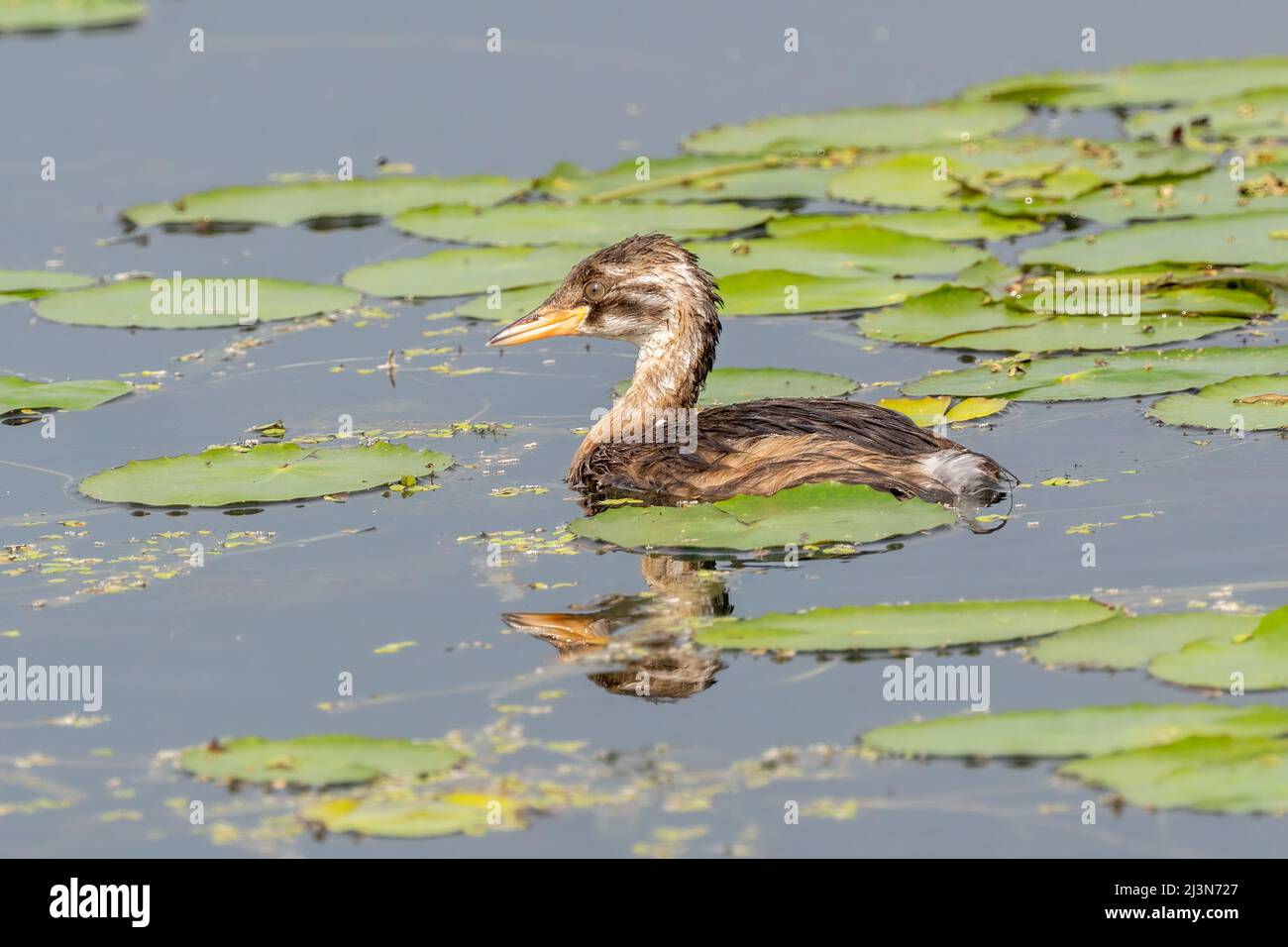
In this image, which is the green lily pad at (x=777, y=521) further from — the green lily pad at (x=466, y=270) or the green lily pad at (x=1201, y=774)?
the green lily pad at (x=466, y=270)

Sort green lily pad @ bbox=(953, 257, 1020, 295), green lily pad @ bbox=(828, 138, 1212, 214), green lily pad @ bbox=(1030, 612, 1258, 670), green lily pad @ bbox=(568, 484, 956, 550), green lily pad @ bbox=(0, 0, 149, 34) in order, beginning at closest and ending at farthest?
green lily pad @ bbox=(1030, 612, 1258, 670) → green lily pad @ bbox=(568, 484, 956, 550) → green lily pad @ bbox=(953, 257, 1020, 295) → green lily pad @ bbox=(828, 138, 1212, 214) → green lily pad @ bbox=(0, 0, 149, 34)

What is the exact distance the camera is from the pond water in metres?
8.31

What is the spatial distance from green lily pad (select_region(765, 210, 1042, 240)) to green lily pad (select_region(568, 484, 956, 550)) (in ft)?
20.7

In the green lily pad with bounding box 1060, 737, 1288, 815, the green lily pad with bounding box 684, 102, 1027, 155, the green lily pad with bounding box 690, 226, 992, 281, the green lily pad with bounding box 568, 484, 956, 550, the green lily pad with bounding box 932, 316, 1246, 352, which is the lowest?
the green lily pad with bounding box 1060, 737, 1288, 815

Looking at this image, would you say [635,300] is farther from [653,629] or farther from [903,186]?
[903,186]

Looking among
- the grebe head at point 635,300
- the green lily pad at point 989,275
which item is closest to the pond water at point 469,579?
the grebe head at point 635,300

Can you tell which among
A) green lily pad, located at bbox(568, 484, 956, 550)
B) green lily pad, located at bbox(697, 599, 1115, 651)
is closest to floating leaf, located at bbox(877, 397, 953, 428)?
green lily pad, located at bbox(568, 484, 956, 550)

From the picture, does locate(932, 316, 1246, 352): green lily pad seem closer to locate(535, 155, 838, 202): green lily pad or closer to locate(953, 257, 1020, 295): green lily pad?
locate(953, 257, 1020, 295): green lily pad

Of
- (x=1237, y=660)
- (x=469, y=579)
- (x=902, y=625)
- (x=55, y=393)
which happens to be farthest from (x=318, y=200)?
(x=1237, y=660)

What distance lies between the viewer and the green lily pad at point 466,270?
55.2ft

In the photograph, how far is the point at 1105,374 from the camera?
13.8m

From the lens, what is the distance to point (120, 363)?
15.7 m

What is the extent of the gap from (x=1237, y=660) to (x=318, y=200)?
40.2 feet

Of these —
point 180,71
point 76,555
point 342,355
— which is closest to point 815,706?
point 76,555
